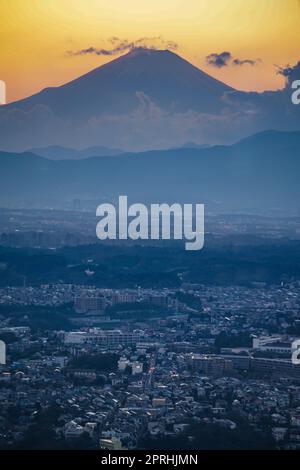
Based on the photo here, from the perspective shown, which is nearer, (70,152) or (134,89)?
(134,89)

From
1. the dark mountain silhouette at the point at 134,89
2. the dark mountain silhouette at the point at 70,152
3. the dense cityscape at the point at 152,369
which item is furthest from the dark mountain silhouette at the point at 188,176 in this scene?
the dense cityscape at the point at 152,369

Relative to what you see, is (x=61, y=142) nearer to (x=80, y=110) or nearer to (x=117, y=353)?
(x=80, y=110)

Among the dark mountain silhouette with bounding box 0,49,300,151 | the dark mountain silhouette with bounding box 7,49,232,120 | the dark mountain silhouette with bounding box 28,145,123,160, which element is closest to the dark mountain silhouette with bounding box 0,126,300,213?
the dark mountain silhouette with bounding box 28,145,123,160

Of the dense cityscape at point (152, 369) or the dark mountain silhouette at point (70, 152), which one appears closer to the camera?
the dense cityscape at point (152, 369)

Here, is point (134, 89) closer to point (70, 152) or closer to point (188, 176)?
point (70, 152)

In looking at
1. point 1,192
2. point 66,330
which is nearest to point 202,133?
point 1,192

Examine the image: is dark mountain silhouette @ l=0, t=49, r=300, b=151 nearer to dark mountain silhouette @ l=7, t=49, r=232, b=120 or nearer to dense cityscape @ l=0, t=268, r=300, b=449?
dark mountain silhouette @ l=7, t=49, r=232, b=120

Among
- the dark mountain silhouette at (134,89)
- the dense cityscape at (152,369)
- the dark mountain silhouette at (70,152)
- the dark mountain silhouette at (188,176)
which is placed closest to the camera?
the dense cityscape at (152,369)

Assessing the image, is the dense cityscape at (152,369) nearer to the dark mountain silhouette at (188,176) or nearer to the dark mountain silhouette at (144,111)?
the dark mountain silhouette at (144,111)

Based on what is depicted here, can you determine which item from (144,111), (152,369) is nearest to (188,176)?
(144,111)
